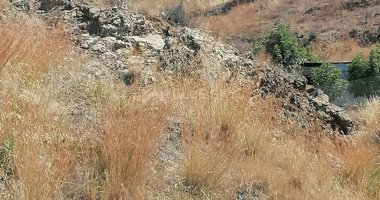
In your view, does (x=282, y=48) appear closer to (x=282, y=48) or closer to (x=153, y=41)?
(x=282, y=48)

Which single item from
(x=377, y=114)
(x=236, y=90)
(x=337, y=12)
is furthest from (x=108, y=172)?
(x=337, y=12)

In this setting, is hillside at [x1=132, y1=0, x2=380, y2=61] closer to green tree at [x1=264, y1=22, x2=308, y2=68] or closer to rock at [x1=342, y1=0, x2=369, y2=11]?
rock at [x1=342, y1=0, x2=369, y2=11]

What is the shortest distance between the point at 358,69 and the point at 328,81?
349 centimetres

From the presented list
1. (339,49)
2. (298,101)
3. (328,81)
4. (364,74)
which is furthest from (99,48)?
(339,49)

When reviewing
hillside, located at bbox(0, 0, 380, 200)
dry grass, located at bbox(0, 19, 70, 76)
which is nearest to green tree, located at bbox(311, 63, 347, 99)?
hillside, located at bbox(0, 0, 380, 200)

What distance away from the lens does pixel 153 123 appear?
3.41 metres

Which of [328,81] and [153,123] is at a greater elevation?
[153,123]

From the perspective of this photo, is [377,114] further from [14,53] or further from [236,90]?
[14,53]

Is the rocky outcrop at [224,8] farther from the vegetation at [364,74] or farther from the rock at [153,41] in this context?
the rock at [153,41]

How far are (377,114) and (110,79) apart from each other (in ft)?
19.9

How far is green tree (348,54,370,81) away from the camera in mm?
16000

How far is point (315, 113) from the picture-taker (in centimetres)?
702

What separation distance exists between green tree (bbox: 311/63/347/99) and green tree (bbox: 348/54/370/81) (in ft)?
8.49

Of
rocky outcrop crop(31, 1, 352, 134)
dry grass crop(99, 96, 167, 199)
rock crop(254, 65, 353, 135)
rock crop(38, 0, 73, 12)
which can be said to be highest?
dry grass crop(99, 96, 167, 199)
